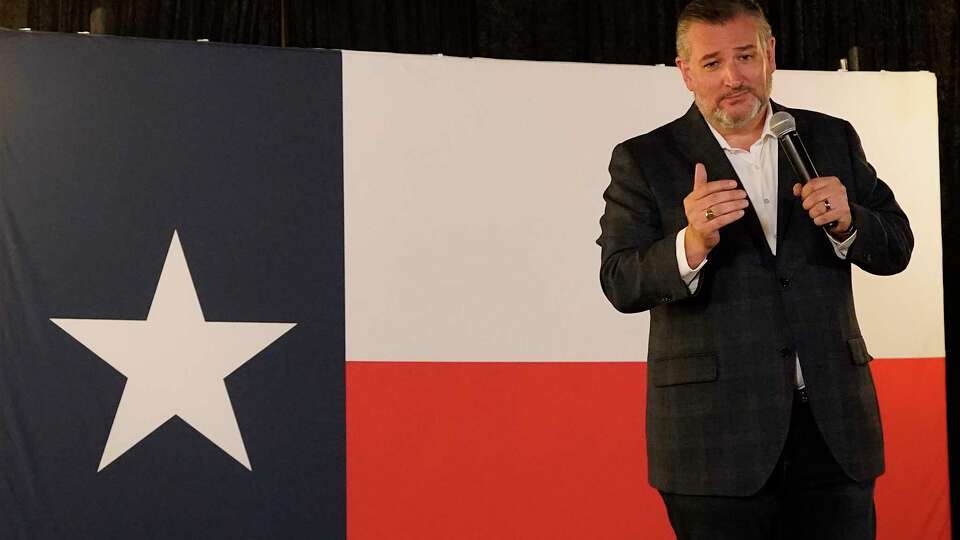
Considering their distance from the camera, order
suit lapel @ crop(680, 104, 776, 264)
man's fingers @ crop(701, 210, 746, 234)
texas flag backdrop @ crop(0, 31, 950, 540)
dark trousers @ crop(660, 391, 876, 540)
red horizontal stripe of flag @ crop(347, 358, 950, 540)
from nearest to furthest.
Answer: man's fingers @ crop(701, 210, 746, 234) → dark trousers @ crop(660, 391, 876, 540) → suit lapel @ crop(680, 104, 776, 264) → texas flag backdrop @ crop(0, 31, 950, 540) → red horizontal stripe of flag @ crop(347, 358, 950, 540)

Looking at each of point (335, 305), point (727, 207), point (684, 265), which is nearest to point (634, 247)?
point (684, 265)

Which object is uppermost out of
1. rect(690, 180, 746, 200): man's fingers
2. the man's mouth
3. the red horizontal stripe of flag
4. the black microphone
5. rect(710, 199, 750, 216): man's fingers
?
the man's mouth

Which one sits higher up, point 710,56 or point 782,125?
point 710,56

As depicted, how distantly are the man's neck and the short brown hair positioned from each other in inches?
4.9

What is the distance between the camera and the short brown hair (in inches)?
82.8

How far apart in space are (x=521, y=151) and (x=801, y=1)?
1.39 meters

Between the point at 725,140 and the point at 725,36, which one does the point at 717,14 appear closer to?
the point at 725,36

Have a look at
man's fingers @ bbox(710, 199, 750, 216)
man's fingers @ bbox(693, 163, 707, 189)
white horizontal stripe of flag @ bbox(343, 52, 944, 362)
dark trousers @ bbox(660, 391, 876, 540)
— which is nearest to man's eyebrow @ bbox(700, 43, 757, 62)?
man's fingers @ bbox(693, 163, 707, 189)

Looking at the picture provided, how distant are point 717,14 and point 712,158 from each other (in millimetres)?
243

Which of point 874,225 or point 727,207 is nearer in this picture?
point 727,207

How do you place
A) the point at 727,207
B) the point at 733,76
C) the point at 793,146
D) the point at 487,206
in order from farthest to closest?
the point at 487,206, the point at 733,76, the point at 793,146, the point at 727,207

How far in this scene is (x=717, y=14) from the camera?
6.91ft

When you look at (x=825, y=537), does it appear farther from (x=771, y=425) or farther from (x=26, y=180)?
(x=26, y=180)

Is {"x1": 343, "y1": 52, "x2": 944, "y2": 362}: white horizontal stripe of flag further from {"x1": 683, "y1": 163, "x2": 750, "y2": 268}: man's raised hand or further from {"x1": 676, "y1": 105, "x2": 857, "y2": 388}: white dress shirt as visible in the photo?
{"x1": 683, "y1": 163, "x2": 750, "y2": 268}: man's raised hand
